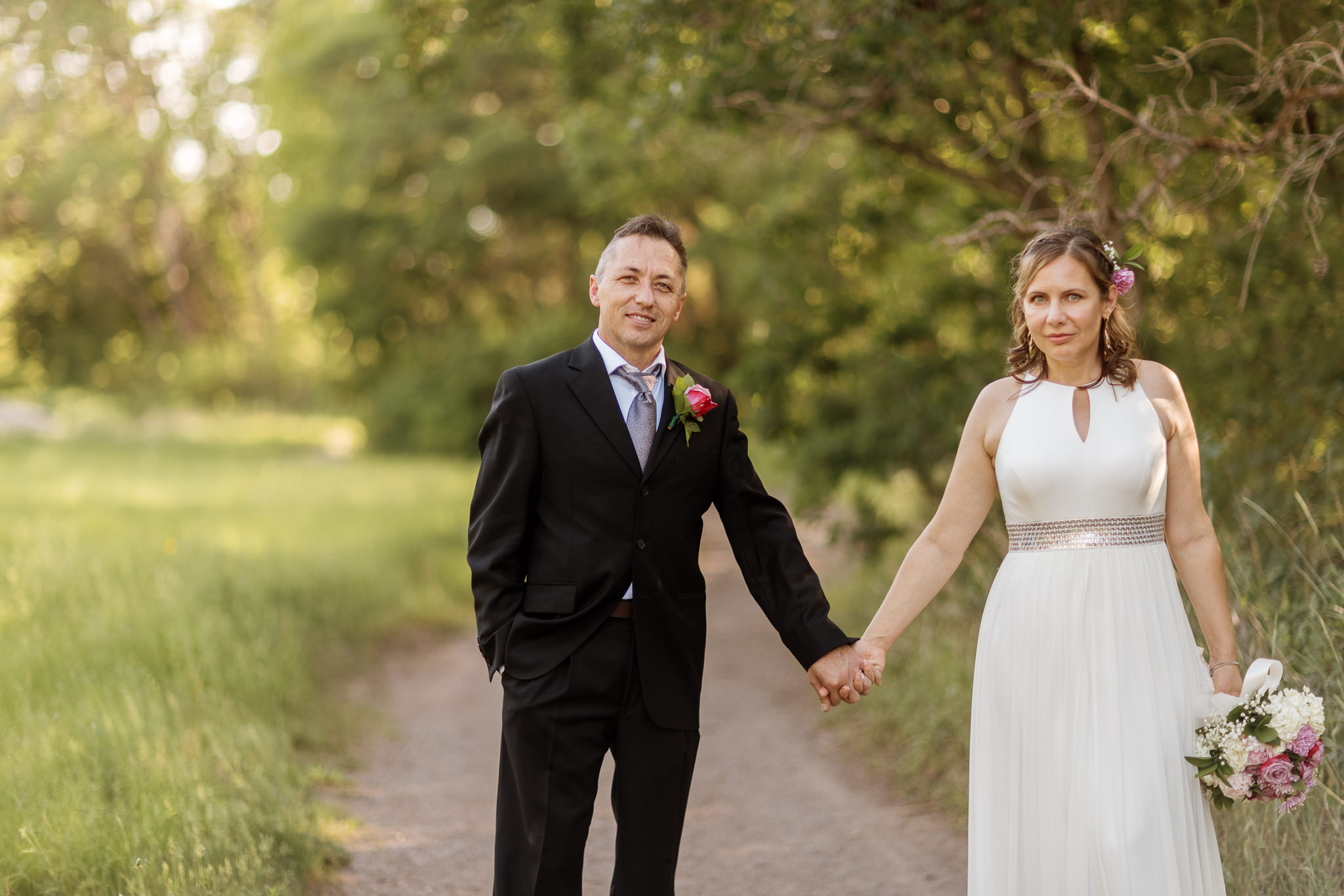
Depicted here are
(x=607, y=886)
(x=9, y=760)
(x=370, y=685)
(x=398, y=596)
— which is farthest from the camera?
(x=398, y=596)

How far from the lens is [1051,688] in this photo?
3252 millimetres

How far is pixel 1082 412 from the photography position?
3322 millimetres

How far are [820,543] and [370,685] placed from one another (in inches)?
342

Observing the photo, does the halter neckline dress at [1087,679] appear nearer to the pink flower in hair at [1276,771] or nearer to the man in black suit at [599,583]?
the pink flower in hair at [1276,771]

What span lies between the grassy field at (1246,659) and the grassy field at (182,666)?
10.0 ft

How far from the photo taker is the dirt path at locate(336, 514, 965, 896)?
16.8 ft

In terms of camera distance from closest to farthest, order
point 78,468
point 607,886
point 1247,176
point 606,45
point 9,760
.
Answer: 1. point 9,760
2. point 607,886
3. point 1247,176
4. point 606,45
5. point 78,468

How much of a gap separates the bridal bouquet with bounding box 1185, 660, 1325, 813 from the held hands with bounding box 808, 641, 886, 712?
0.96 m

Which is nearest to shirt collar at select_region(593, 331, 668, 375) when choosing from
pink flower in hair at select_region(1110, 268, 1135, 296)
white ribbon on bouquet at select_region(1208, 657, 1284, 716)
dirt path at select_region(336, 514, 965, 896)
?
pink flower in hair at select_region(1110, 268, 1135, 296)

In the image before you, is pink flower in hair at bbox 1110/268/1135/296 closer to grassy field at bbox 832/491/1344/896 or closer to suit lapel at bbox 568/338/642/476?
grassy field at bbox 832/491/1344/896

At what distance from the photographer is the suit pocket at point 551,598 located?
330cm

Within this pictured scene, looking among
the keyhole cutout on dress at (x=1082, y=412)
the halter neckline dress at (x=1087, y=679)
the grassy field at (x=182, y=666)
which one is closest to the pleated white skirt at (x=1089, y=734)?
the halter neckline dress at (x=1087, y=679)

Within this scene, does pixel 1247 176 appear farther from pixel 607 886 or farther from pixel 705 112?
pixel 607 886

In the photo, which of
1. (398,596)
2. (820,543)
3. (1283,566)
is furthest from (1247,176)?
(820,543)
